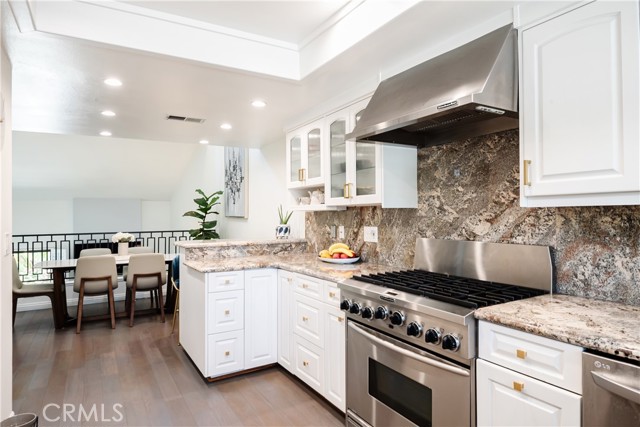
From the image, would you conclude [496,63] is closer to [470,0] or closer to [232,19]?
[470,0]

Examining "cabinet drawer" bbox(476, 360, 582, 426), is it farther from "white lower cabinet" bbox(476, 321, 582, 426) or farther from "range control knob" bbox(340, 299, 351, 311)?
"range control knob" bbox(340, 299, 351, 311)

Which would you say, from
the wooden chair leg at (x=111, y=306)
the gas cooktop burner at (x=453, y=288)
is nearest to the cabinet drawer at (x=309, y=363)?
the gas cooktop burner at (x=453, y=288)

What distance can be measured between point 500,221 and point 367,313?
0.91 metres

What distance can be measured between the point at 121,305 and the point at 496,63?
225 inches

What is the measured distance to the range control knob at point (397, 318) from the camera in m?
1.84

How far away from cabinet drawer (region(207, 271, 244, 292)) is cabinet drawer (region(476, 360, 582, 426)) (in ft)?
6.45

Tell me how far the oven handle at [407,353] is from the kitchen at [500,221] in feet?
2.31

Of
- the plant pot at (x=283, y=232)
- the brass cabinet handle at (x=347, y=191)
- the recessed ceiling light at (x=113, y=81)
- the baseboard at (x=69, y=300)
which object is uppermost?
the recessed ceiling light at (x=113, y=81)

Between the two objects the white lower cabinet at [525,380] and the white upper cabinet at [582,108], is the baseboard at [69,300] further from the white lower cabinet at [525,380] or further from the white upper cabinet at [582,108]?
the white upper cabinet at [582,108]

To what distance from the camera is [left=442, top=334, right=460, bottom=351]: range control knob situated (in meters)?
1.59

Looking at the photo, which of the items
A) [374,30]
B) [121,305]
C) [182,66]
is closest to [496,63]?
[374,30]

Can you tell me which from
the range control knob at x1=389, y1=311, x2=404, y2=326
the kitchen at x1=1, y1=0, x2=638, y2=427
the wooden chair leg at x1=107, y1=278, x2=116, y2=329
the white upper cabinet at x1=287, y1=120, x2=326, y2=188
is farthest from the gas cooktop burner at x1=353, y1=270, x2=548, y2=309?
the wooden chair leg at x1=107, y1=278, x2=116, y2=329

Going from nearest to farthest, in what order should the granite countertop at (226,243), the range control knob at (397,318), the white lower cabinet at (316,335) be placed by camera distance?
1. the range control knob at (397,318)
2. the white lower cabinet at (316,335)
3. the granite countertop at (226,243)

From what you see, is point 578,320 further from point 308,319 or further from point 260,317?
point 260,317
